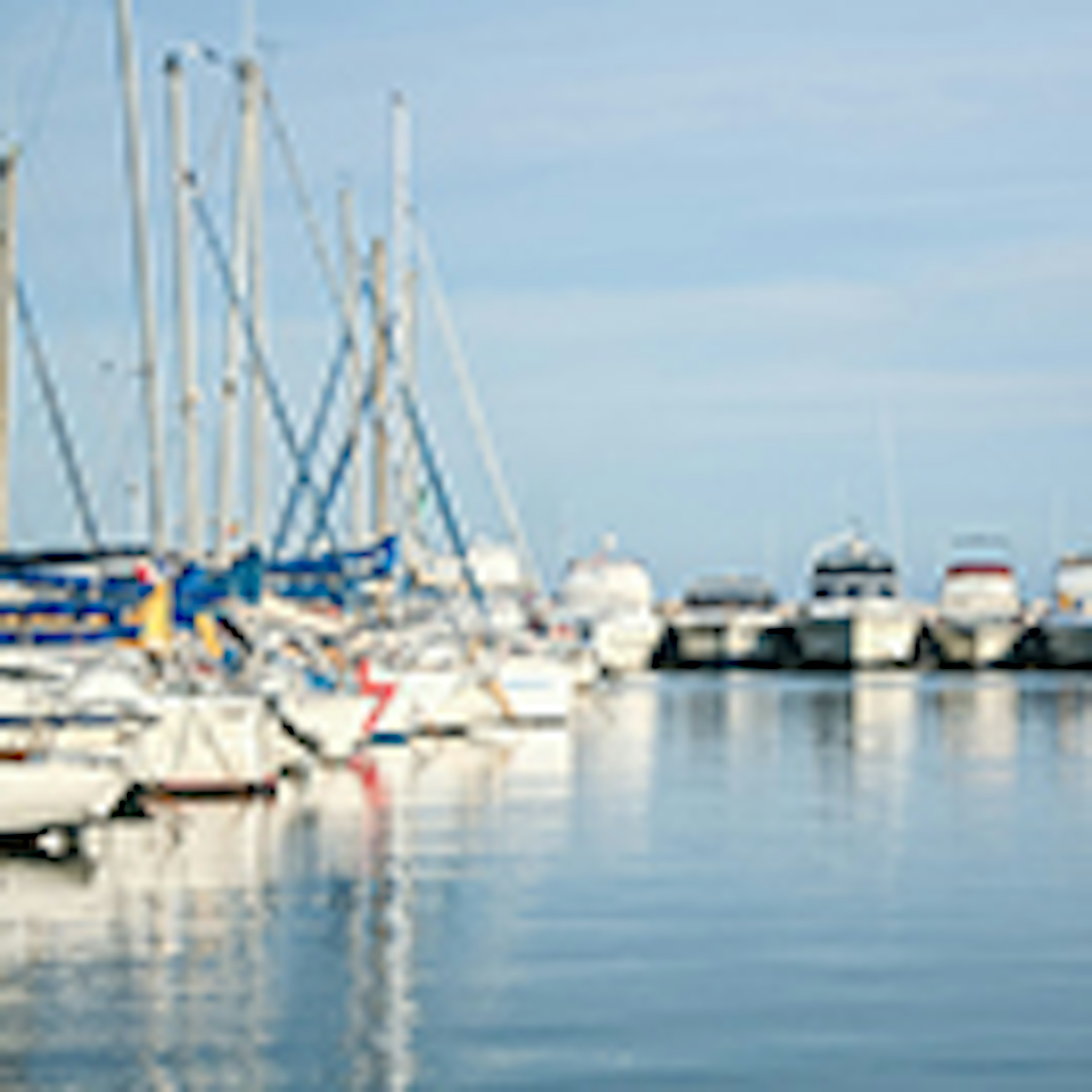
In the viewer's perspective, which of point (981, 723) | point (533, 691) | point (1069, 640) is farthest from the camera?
point (1069, 640)

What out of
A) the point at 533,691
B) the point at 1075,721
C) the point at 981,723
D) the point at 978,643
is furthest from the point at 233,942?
the point at 978,643

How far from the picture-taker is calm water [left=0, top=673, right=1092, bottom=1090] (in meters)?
23.1

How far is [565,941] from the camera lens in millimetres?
Answer: 30219

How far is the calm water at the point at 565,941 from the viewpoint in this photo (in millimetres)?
23125

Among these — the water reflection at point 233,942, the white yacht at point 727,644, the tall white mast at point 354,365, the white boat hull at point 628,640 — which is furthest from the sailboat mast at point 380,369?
the white yacht at point 727,644

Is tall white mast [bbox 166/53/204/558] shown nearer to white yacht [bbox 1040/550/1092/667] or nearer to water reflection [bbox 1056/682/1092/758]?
water reflection [bbox 1056/682/1092/758]

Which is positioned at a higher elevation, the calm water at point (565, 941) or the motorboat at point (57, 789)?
the motorboat at point (57, 789)

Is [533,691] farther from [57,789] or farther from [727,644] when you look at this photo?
[727,644]

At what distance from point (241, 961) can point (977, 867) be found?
13229 mm

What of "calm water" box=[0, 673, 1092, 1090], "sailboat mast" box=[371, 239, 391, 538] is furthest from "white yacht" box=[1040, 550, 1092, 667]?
"calm water" box=[0, 673, 1092, 1090]

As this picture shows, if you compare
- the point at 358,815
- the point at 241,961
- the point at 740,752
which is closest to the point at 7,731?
the point at 358,815

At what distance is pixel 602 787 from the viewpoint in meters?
55.1

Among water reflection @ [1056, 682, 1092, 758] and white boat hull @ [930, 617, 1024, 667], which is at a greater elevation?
water reflection @ [1056, 682, 1092, 758]

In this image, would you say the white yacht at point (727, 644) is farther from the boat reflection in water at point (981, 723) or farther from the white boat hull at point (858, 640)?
the boat reflection in water at point (981, 723)
